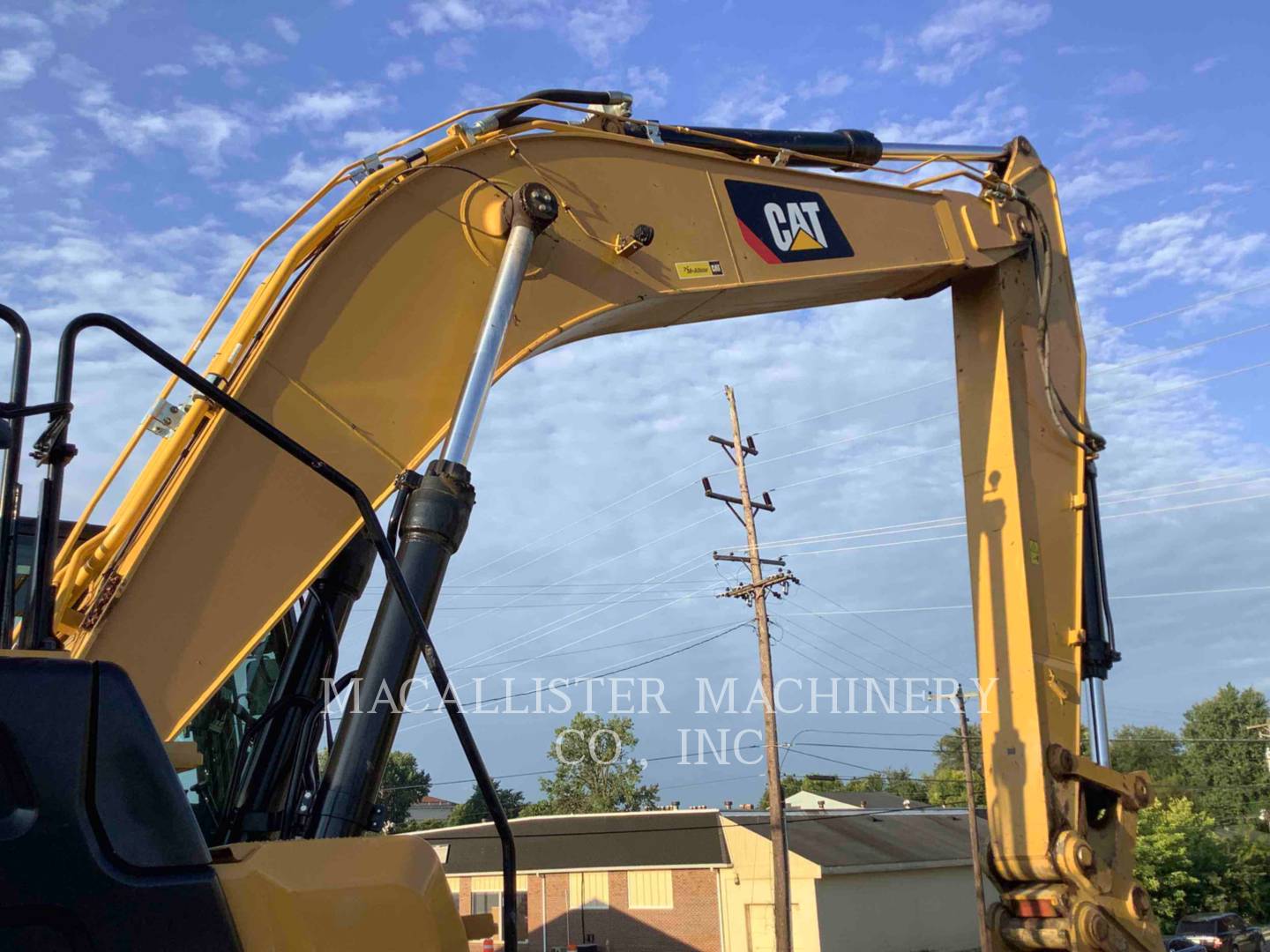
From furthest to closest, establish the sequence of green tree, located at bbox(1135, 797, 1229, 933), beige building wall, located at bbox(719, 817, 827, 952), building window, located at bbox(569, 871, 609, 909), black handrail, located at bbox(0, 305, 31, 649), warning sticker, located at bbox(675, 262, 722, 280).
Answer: green tree, located at bbox(1135, 797, 1229, 933) → building window, located at bbox(569, 871, 609, 909) → beige building wall, located at bbox(719, 817, 827, 952) → warning sticker, located at bbox(675, 262, 722, 280) → black handrail, located at bbox(0, 305, 31, 649)

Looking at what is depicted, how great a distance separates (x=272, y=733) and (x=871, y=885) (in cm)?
2683

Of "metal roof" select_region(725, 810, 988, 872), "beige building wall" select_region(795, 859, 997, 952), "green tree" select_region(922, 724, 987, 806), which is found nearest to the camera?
"beige building wall" select_region(795, 859, 997, 952)

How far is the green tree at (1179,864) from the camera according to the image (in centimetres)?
3769

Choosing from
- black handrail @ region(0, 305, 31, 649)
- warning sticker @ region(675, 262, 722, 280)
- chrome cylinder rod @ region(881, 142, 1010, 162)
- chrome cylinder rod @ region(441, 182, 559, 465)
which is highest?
chrome cylinder rod @ region(881, 142, 1010, 162)

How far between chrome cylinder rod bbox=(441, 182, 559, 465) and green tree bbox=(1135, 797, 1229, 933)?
3627 centimetres

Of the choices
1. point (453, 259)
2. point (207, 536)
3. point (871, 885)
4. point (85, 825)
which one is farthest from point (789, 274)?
point (871, 885)

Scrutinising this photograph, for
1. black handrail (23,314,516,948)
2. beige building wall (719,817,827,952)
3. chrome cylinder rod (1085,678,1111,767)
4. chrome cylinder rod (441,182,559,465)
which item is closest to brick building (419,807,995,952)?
beige building wall (719,817,827,952)

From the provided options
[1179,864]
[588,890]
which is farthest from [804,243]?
[1179,864]

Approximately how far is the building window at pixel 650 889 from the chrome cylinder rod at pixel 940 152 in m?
24.4

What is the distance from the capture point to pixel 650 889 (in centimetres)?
2839

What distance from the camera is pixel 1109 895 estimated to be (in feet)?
16.5

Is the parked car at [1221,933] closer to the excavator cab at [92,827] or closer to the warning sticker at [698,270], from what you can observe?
the warning sticker at [698,270]

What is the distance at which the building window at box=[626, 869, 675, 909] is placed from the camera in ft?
92.4

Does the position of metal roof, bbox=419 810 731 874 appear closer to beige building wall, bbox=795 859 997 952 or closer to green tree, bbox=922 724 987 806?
beige building wall, bbox=795 859 997 952
